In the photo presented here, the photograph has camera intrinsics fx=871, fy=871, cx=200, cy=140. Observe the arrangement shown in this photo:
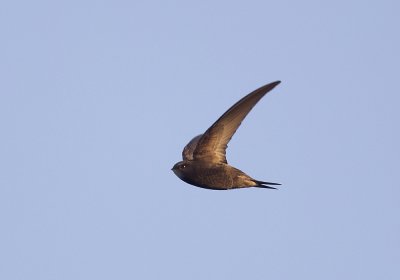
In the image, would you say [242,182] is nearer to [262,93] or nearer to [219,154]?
[219,154]

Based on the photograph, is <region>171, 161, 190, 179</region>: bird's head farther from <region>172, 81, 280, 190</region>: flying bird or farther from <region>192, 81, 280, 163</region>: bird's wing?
<region>192, 81, 280, 163</region>: bird's wing

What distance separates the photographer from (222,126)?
16.6m

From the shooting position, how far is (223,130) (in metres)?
16.8

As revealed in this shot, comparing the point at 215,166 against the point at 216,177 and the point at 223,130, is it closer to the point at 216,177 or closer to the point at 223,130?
the point at 216,177

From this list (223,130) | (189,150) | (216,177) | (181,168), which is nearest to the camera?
(223,130)

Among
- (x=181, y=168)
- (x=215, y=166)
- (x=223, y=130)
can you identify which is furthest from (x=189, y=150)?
(x=223, y=130)

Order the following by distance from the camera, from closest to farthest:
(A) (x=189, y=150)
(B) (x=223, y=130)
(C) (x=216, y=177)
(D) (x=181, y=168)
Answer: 1. (B) (x=223, y=130)
2. (C) (x=216, y=177)
3. (D) (x=181, y=168)
4. (A) (x=189, y=150)

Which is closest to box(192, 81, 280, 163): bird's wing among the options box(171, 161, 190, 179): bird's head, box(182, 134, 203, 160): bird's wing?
box(171, 161, 190, 179): bird's head

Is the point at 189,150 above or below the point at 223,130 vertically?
above

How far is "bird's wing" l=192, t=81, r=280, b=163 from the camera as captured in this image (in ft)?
51.9

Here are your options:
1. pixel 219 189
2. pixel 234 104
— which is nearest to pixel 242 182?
pixel 219 189

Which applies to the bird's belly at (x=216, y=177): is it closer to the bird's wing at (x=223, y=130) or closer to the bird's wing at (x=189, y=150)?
the bird's wing at (x=223, y=130)

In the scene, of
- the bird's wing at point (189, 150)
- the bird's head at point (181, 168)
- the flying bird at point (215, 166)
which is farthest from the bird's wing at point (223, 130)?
the bird's wing at point (189, 150)

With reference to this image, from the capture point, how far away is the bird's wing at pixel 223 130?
15.8m
